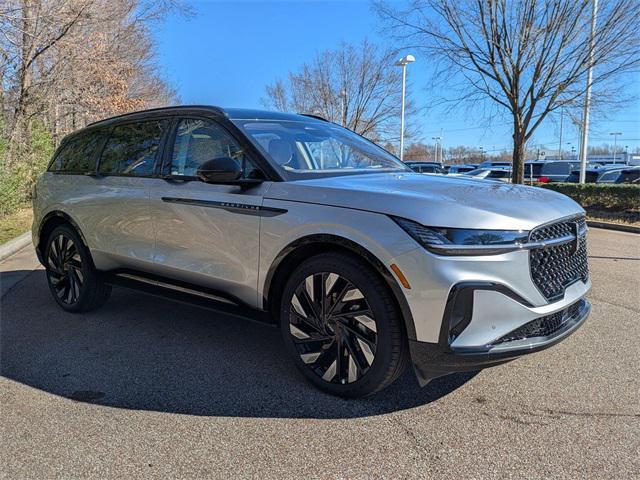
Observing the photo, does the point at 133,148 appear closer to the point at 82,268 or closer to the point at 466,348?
the point at 82,268

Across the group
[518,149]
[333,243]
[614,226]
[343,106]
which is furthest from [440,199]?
[343,106]

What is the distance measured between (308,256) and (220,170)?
0.79m

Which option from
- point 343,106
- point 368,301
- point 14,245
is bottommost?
point 14,245

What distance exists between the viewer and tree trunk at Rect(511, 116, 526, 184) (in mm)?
13508

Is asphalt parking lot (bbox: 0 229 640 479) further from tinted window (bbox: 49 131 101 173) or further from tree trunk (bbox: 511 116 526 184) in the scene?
tree trunk (bbox: 511 116 526 184)

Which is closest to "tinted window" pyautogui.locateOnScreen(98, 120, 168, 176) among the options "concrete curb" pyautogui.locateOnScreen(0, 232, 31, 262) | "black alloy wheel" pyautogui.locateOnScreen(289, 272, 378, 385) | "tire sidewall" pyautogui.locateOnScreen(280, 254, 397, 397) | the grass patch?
"tire sidewall" pyautogui.locateOnScreen(280, 254, 397, 397)

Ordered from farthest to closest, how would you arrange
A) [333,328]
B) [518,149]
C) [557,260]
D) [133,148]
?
1. [518,149]
2. [133,148]
3. [333,328]
4. [557,260]

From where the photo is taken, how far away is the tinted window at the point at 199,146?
3611 mm

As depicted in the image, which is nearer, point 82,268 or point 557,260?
point 557,260

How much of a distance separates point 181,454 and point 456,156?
97272 mm

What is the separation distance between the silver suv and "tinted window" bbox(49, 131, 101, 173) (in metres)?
0.24

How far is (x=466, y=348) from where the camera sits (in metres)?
2.57

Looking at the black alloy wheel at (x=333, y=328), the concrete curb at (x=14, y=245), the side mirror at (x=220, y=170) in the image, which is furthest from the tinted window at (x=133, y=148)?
the concrete curb at (x=14, y=245)

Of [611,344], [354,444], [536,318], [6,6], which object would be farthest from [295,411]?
[6,6]
